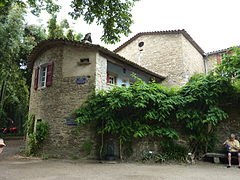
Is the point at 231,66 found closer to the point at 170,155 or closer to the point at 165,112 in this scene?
the point at 165,112

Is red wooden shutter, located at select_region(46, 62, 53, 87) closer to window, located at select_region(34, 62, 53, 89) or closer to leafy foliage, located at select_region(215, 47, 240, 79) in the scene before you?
window, located at select_region(34, 62, 53, 89)

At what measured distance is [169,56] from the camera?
15016 mm

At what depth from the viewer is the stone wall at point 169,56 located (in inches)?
567

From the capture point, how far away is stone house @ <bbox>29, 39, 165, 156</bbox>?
9070 mm

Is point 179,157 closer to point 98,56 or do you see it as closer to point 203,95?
point 203,95

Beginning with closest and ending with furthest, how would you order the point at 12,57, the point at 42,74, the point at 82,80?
the point at 82,80 → the point at 42,74 → the point at 12,57

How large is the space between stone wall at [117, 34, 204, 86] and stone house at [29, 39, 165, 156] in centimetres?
512

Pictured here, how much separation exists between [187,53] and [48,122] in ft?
38.2

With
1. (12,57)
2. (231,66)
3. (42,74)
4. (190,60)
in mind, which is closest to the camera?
(231,66)

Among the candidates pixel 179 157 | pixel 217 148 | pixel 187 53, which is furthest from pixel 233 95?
pixel 187 53

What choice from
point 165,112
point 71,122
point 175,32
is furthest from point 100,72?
point 175,32

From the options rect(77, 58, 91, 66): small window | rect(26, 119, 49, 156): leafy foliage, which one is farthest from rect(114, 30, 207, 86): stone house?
rect(26, 119, 49, 156): leafy foliage

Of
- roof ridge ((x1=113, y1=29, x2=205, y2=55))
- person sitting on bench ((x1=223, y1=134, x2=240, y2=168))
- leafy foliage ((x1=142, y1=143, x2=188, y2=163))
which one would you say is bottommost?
leafy foliage ((x1=142, y1=143, x2=188, y2=163))

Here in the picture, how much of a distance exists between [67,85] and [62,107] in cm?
114
